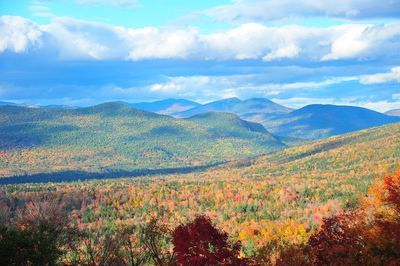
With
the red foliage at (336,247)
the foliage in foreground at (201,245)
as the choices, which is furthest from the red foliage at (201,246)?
the red foliage at (336,247)

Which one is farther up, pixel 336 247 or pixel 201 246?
pixel 201 246

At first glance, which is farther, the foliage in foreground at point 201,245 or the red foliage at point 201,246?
the foliage in foreground at point 201,245

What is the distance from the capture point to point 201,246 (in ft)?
180

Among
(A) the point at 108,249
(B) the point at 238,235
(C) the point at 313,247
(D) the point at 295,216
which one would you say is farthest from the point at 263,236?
(A) the point at 108,249

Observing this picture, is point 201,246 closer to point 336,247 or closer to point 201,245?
point 201,245

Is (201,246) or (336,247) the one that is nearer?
(201,246)

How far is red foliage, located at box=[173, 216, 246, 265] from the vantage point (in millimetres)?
53531

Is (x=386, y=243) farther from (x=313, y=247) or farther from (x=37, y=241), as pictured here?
(x=37, y=241)

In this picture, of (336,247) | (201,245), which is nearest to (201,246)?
(201,245)

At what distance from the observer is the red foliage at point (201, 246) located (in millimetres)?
53531

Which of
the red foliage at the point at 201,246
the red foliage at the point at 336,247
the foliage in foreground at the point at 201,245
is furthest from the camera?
the red foliage at the point at 336,247

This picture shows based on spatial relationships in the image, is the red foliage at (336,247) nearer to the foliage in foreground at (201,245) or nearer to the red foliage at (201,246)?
the foliage in foreground at (201,245)

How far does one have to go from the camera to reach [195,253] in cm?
5422

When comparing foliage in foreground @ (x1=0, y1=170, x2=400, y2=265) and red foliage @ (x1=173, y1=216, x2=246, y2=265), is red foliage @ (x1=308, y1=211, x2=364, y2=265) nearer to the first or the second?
foliage in foreground @ (x1=0, y1=170, x2=400, y2=265)
